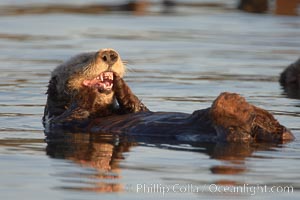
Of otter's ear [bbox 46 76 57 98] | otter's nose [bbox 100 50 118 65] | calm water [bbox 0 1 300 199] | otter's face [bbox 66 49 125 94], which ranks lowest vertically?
calm water [bbox 0 1 300 199]

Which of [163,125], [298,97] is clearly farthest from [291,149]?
[298,97]

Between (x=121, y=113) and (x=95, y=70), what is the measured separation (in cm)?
41

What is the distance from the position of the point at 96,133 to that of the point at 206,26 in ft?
32.7

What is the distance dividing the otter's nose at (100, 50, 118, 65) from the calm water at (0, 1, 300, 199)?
2.16 ft

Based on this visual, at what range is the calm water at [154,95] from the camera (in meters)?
6.21

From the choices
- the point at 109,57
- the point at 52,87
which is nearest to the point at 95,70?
the point at 109,57

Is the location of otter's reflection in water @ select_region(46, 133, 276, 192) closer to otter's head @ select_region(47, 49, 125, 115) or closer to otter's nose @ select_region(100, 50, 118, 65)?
otter's head @ select_region(47, 49, 125, 115)

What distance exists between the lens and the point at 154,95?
10688 millimetres

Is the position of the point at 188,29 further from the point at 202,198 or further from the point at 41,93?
the point at 202,198

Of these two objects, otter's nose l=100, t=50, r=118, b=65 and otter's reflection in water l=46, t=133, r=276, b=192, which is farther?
otter's nose l=100, t=50, r=118, b=65

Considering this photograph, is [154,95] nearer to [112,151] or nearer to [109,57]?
[109,57]

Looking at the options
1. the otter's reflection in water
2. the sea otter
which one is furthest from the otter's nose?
the otter's reflection in water

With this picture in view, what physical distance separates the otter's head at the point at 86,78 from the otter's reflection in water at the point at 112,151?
42cm

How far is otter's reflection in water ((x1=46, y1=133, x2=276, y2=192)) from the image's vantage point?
6.33m
